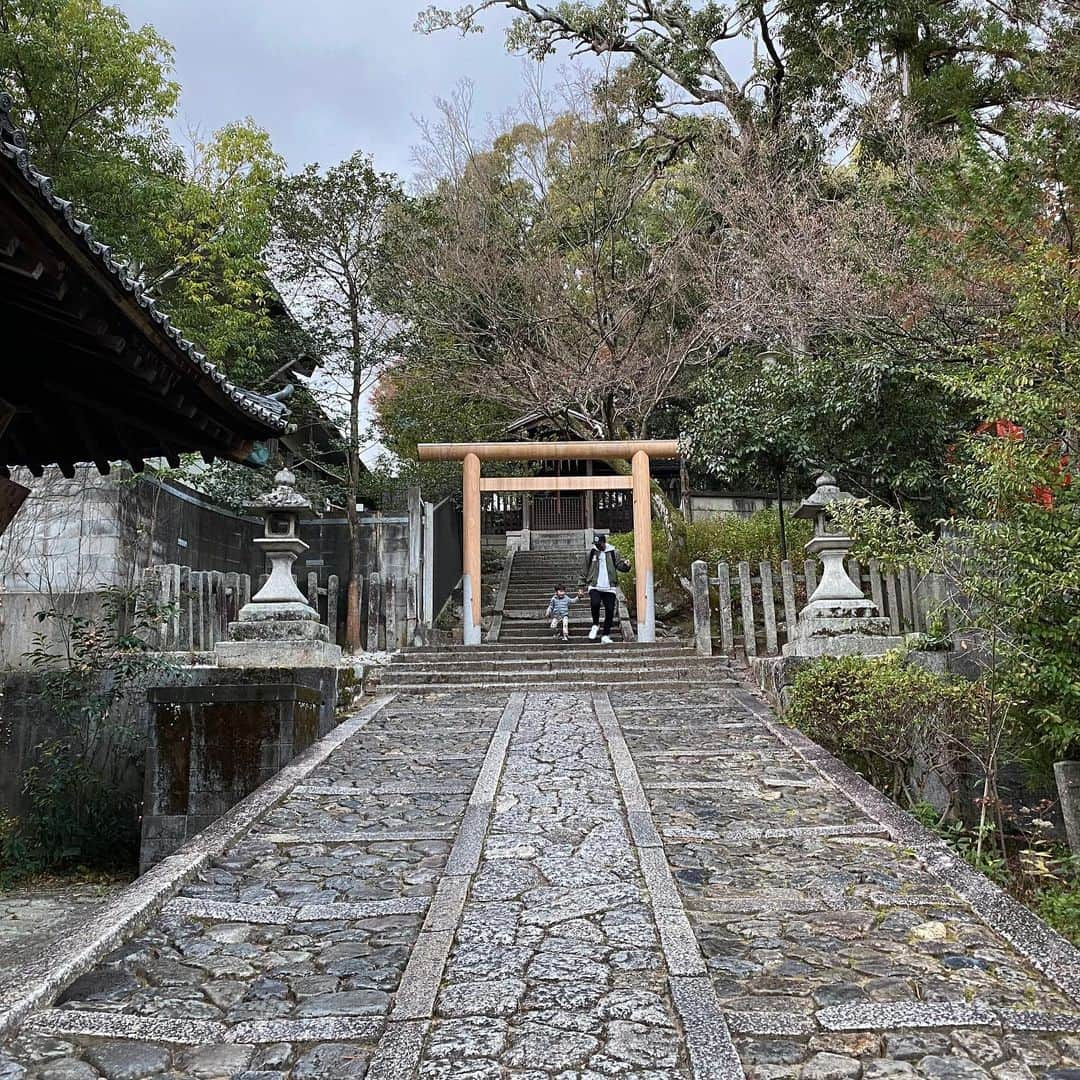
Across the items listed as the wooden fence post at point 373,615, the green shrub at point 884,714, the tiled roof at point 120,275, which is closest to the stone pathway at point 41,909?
the tiled roof at point 120,275

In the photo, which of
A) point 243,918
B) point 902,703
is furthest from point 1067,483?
point 243,918

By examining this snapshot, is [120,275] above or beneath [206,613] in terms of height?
above

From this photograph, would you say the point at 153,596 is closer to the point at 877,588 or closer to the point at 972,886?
the point at 877,588

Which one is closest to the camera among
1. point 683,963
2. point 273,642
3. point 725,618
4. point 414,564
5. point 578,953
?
point 683,963

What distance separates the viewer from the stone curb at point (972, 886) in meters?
3.69

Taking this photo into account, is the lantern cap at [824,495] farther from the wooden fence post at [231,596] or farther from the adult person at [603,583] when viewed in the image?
the wooden fence post at [231,596]

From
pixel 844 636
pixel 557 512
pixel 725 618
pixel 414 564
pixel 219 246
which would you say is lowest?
pixel 844 636

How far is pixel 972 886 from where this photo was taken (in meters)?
4.54

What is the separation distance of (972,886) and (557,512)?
80.1 ft

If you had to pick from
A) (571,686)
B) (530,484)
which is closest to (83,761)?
(571,686)

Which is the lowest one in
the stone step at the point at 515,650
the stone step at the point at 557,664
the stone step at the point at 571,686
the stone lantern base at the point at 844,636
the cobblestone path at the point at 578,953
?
the cobblestone path at the point at 578,953

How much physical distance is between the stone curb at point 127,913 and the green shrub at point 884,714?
4.40 m

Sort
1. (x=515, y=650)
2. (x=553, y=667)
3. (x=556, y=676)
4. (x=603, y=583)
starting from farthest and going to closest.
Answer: (x=603, y=583) < (x=515, y=650) < (x=553, y=667) < (x=556, y=676)

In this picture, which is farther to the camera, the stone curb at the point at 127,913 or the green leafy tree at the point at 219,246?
the green leafy tree at the point at 219,246
